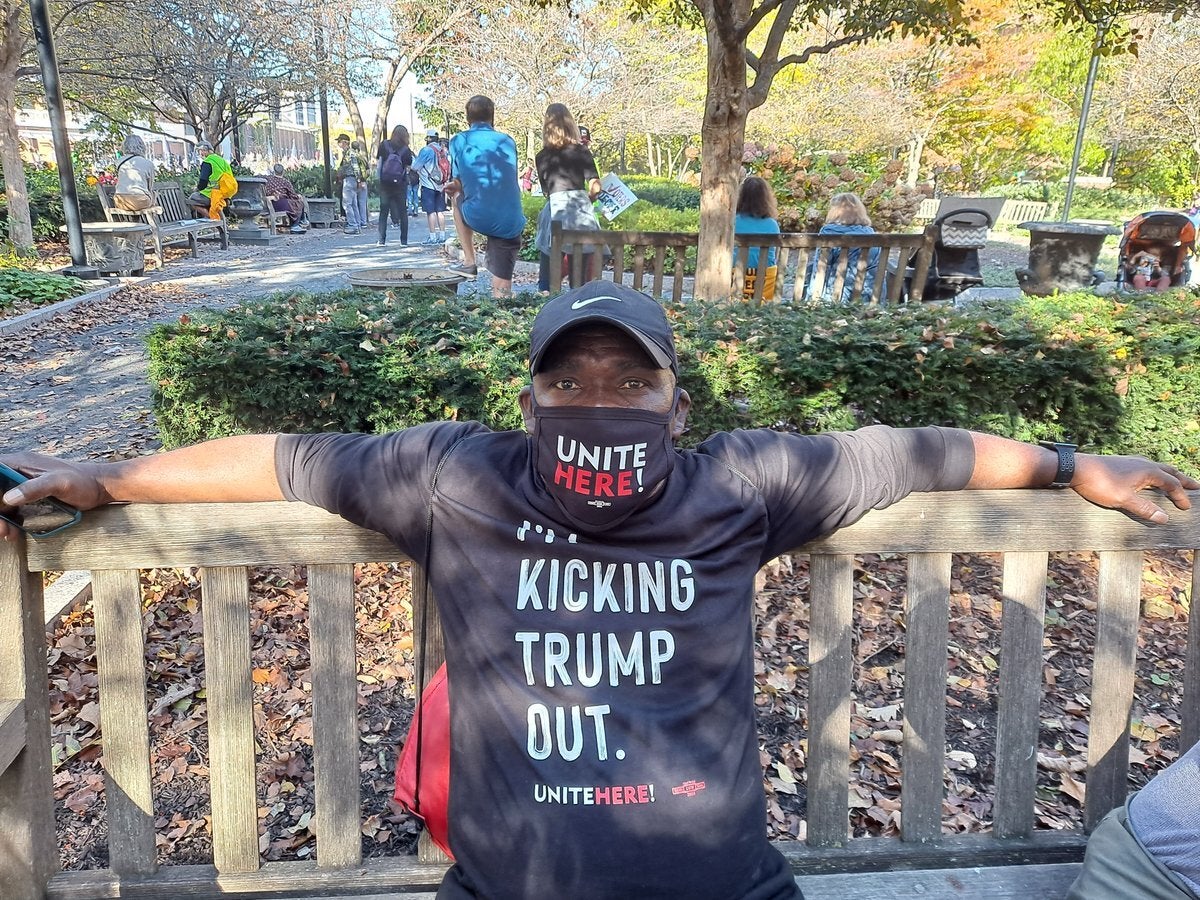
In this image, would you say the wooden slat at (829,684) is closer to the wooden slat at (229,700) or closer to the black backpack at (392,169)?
the wooden slat at (229,700)

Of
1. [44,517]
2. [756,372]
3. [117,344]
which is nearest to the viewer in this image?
[44,517]

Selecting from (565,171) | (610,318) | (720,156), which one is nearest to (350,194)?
(565,171)

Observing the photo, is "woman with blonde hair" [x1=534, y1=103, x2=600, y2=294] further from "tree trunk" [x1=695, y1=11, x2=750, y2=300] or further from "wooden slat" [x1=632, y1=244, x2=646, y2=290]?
"tree trunk" [x1=695, y1=11, x2=750, y2=300]

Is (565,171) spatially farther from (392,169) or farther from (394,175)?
(394,175)

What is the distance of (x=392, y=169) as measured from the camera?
64.6 feet

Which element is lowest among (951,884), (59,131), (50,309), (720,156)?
(50,309)

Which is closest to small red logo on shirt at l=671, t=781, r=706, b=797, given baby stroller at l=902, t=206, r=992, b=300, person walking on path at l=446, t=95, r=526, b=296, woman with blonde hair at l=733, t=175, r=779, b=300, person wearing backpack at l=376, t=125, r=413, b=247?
woman with blonde hair at l=733, t=175, r=779, b=300

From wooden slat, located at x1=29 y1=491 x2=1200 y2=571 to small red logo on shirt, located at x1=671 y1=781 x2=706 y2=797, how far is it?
1.93 feet

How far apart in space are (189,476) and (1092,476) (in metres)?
1.89

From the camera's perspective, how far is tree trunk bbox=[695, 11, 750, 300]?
273 inches

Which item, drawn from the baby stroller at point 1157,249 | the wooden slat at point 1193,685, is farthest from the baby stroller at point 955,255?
the wooden slat at point 1193,685

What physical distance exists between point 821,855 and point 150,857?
145 cm

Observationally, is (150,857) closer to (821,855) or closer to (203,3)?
(821,855)

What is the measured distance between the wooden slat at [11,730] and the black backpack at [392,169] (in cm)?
1872
